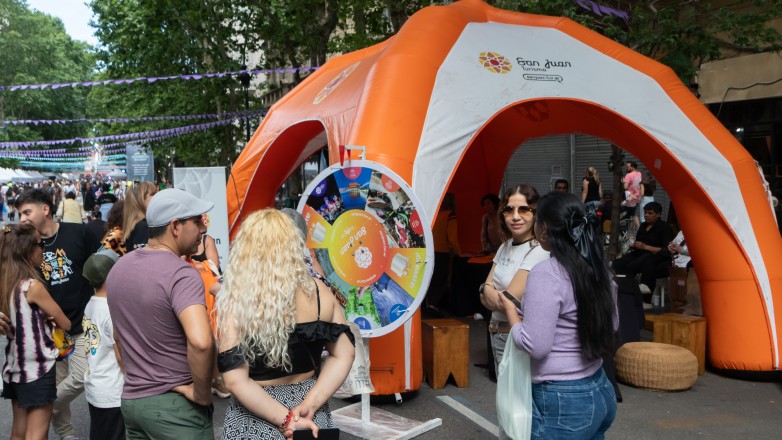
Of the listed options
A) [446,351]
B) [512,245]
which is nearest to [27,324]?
[512,245]

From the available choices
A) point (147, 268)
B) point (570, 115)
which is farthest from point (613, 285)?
point (570, 115)

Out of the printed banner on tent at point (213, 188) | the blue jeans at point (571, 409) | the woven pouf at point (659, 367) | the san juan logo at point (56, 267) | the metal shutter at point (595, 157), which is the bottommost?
the woven pouf at point (659, 367)

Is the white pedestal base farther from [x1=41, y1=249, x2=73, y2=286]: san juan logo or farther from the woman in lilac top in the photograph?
the woman in lilac top

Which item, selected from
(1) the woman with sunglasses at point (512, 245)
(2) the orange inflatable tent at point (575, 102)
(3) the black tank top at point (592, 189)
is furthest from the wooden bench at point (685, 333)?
(3) the black tank top at point (592, 189)

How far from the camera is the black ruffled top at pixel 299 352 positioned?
2760 mm

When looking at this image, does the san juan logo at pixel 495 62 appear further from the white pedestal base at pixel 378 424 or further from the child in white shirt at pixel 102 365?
the child in white shirt at pixel 102 365

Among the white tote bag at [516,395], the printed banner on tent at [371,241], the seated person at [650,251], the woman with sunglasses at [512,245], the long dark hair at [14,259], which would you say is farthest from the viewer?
the seated person at [650,251]

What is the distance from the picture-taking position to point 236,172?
10469 mm

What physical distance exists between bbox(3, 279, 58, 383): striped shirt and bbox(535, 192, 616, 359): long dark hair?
10.6 feet

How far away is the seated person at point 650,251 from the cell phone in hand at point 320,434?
7.95m

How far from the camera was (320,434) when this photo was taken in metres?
2.86

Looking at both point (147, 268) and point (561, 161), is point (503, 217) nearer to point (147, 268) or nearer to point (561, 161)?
point (147, 268)

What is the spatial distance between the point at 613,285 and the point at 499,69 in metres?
4.50

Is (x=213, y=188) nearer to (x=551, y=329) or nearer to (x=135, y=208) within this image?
(x=135, y=208)
